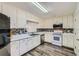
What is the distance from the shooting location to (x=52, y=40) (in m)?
3.10

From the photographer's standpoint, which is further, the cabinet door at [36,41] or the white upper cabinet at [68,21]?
the cabinet door at [36,41]

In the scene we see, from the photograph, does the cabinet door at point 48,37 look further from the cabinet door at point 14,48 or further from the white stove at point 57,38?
the cabinet door at point 14,48

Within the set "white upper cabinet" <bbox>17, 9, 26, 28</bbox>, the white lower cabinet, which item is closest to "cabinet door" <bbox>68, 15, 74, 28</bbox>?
the white lower cabinet

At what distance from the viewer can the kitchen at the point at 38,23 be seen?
5.91ft

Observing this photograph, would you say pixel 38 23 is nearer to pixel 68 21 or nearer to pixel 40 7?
pixel 40 7

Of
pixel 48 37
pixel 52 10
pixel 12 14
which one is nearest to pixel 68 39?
pixel 48 37

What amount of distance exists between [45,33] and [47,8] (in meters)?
1.21

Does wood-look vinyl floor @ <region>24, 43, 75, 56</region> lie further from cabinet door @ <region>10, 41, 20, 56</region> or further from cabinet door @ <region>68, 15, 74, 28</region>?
cabinet door @ <region>68, 15, 74, 28</region>

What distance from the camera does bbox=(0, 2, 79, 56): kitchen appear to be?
5.91 feet

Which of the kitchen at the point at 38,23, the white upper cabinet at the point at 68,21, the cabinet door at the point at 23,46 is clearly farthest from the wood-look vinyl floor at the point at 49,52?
the white upper cabinet at the point at 68,21

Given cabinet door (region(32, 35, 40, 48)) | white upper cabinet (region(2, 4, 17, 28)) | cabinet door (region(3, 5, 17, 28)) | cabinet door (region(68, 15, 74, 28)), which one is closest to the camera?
white upper cabinet (region(2, 4, 17, 28))

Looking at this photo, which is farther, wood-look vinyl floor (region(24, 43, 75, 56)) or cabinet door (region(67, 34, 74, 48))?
cabinet door (region(67, 34, 74, 48))

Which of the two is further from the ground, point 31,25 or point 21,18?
point 21,18

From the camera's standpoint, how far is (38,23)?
2.39 meters
